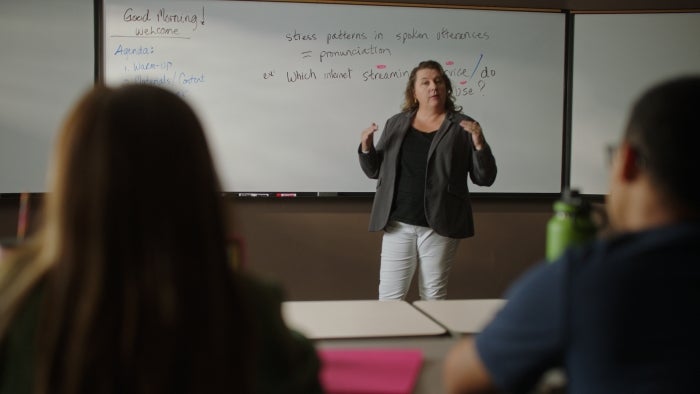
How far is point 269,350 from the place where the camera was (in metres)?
0.86

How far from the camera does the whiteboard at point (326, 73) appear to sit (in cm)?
335

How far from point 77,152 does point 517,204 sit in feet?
10.7

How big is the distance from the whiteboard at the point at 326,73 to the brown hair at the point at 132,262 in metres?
2.54

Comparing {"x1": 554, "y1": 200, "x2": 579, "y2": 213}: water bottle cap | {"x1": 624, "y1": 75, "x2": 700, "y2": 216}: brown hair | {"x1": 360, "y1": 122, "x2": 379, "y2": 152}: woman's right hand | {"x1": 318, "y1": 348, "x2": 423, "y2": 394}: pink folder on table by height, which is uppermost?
{"x1": 360, "y1": 122, "x2": 379, "y2": 152}: woman's right hand

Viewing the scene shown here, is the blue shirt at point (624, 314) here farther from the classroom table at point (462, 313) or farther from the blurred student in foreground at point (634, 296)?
the classroom table at point (462, 313)

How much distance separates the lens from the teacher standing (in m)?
2.80

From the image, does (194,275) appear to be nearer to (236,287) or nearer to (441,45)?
(236,287)

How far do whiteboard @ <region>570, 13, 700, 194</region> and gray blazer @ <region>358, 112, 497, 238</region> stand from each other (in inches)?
44.9

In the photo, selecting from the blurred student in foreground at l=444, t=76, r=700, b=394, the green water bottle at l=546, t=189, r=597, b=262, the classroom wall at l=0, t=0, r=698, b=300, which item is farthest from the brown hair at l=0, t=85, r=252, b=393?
the classroom wall at l=0, t=0, r=698, b=300

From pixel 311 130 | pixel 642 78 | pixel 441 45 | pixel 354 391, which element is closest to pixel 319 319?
pixel 354 391

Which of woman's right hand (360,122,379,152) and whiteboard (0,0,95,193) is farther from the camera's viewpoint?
whiteboard (0,0,95,193)

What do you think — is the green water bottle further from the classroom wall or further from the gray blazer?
the classroom wall

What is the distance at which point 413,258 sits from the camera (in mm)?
2840

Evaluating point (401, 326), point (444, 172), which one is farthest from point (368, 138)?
point (401, 326)
